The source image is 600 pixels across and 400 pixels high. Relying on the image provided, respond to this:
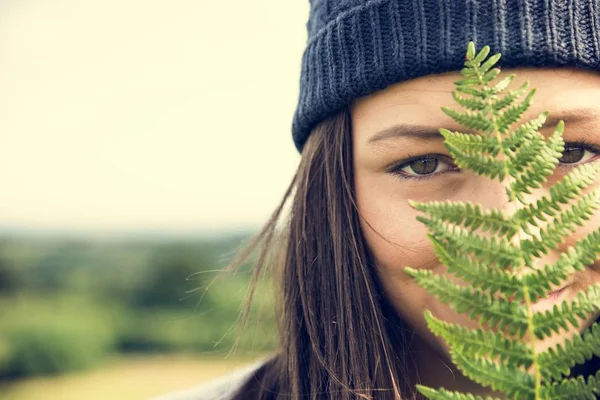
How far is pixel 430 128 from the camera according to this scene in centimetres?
133

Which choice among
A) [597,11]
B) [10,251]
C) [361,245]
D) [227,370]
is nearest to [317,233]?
[361,245]

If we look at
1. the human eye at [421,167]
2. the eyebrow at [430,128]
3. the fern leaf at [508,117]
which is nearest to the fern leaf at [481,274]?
the fern leaf at [508,117]

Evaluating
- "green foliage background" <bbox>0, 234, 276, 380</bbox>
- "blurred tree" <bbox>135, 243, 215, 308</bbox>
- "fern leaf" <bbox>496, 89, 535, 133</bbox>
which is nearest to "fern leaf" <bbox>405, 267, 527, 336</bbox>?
"fern leaf" <bbox>496, 89, 535, 133</bbox>

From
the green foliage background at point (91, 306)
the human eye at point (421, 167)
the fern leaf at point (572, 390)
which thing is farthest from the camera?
the green foliage background at point (91, 306)

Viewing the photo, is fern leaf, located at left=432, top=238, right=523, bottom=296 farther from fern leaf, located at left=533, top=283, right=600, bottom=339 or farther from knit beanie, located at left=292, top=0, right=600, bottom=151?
knit beanie, located at left=292, top=0, right=600, bottom=151

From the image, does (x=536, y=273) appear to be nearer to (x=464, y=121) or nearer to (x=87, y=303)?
(x=464, y=121)

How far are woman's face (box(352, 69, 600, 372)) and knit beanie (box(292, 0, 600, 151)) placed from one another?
3 cm

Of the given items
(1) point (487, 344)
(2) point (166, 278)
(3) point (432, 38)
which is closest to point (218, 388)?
(3) point (432, 38)

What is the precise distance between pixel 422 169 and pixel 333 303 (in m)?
0.47

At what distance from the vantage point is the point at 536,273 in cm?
51

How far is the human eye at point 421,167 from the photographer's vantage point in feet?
4.55

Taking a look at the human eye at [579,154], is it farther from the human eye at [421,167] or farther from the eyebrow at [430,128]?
the human eye at [421,167]

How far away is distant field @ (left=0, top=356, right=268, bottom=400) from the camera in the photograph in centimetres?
1138

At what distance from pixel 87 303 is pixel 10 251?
2.00 metres
